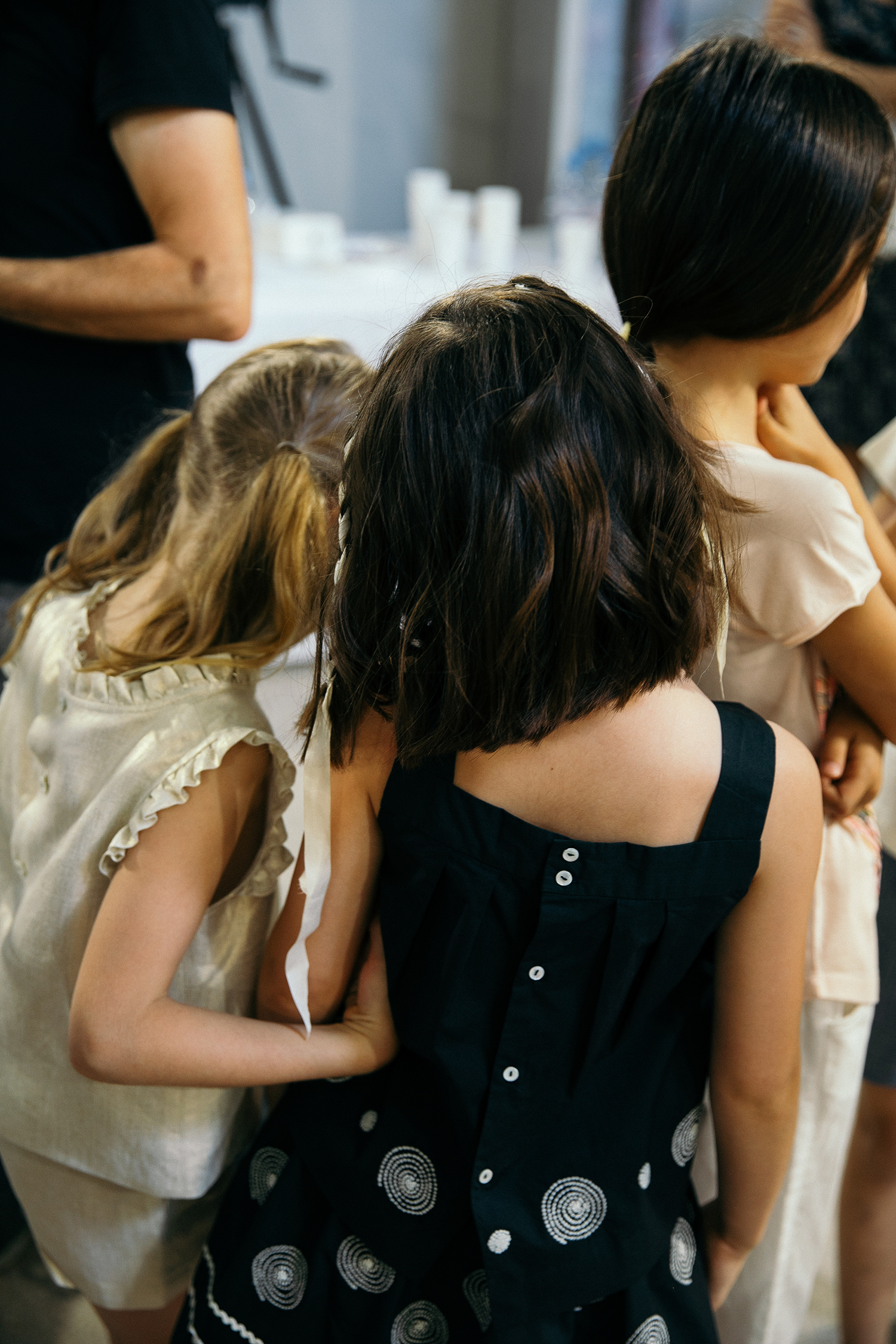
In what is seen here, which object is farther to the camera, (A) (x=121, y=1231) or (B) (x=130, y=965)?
(A) (x=121, y=1231)

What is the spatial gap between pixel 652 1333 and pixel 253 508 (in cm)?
68

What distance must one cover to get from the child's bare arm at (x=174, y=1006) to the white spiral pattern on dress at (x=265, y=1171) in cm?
12

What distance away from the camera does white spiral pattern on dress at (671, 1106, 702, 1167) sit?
0.79m

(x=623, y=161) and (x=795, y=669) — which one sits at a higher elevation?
(x=623, y=161)

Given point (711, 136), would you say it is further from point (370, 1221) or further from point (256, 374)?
point (370, 1221)

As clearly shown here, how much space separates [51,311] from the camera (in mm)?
1210

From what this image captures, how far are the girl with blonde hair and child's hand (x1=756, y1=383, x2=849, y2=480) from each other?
35 centimetres

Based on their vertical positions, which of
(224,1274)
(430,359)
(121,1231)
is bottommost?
(121,1231)

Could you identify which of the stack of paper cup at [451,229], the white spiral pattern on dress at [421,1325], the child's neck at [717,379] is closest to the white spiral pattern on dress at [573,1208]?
the white spiral pattern on dress at [421,1325]

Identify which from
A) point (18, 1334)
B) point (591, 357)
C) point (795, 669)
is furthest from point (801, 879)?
point (18, 1334)

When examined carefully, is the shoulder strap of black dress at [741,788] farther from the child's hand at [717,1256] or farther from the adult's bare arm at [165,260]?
the adult's bare arm at [165,260]

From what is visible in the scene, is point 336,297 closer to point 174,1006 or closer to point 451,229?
point 451,229

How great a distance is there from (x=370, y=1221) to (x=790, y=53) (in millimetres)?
934

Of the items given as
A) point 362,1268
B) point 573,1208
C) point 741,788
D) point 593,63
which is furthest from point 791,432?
point 593,63
